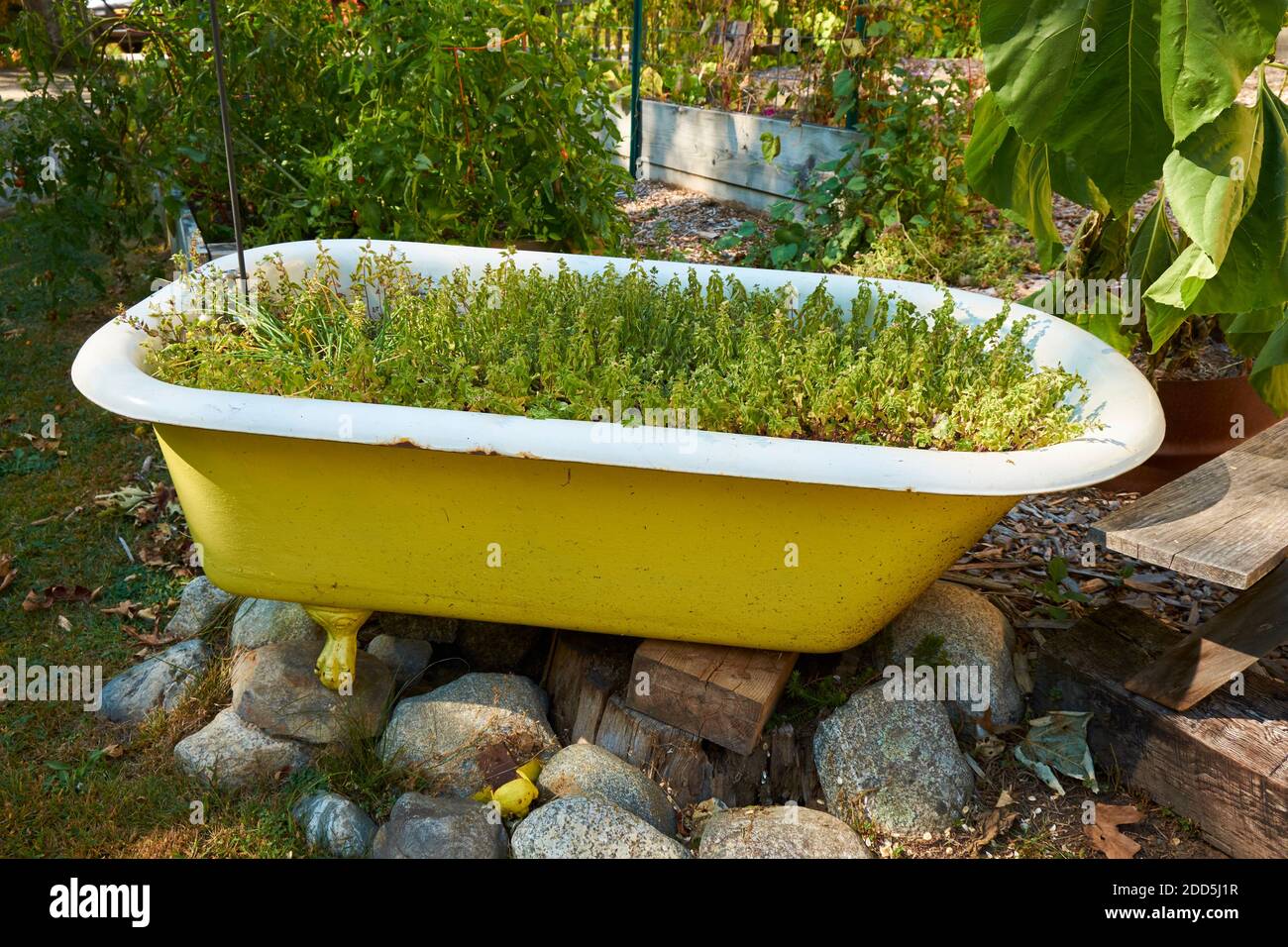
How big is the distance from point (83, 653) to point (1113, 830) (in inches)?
84.1

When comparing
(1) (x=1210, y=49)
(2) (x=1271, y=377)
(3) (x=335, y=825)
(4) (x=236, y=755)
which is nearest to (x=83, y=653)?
(4) (x=236, y=755)

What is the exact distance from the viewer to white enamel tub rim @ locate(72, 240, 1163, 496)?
1.59 m

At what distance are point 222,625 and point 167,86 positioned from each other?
2.16m

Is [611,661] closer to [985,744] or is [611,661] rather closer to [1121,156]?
[985,744]

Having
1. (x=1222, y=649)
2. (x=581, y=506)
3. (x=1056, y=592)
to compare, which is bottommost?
(x=1056, y=592)

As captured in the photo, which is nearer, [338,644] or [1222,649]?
[1222,649]

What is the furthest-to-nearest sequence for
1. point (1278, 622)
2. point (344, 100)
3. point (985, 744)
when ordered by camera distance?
1. point (344, 100)
2. point (985, 744)
3. point (1278, 622)

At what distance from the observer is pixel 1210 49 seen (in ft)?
4.71

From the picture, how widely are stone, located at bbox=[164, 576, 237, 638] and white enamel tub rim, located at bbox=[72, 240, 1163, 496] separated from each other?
0.70 m

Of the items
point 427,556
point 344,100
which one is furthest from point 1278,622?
point 344,100

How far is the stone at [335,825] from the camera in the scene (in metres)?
1.83

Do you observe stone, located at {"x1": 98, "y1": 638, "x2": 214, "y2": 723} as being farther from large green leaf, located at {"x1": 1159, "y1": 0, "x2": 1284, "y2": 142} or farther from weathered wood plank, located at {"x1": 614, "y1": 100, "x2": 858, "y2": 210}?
weathered wood plank, located at {"x1": 614, "y1": 100, "x2": 858, "y2": 210}

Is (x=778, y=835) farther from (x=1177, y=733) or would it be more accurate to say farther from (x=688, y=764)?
(x=1177, y=733)

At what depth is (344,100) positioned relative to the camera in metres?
3.49
